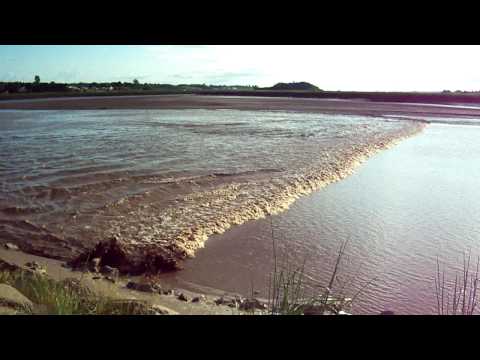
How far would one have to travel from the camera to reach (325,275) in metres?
5.16

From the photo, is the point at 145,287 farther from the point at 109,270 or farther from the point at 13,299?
the point at 13,299

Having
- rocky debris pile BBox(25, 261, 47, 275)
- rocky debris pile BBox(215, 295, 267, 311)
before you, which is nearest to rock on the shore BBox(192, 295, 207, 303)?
rocky debris pile BBox(215, 295, 267, 311)

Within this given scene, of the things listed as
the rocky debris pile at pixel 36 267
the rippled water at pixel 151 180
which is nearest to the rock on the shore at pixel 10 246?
the rippled water at pixel 151 180

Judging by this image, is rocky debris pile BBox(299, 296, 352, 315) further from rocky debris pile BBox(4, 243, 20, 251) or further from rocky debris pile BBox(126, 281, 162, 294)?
rocky debris pile BBox(4, 243, 20, 251)

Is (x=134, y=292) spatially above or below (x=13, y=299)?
below

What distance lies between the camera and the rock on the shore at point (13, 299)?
339 centimetres

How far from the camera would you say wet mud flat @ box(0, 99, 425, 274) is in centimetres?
612

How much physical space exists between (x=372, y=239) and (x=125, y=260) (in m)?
3.50

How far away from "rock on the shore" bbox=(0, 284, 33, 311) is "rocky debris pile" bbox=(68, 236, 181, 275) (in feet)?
4.57

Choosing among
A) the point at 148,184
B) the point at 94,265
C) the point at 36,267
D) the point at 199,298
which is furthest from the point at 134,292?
the point at 148,184

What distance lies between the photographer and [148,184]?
904 centimetres
